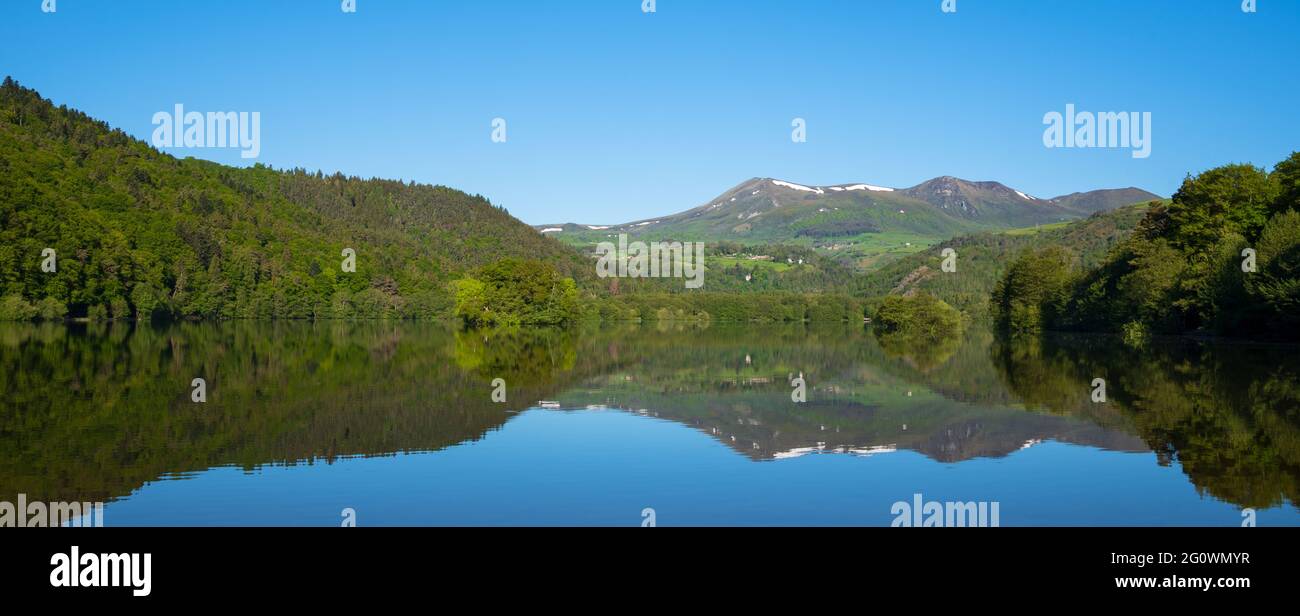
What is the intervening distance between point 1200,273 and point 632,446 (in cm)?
6616

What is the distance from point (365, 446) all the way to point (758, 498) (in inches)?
347

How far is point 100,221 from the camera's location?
122m

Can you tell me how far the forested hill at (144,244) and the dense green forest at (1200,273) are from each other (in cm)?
10308

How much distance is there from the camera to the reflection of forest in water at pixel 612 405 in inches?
707

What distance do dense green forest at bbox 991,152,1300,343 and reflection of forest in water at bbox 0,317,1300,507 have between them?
47.7 feet

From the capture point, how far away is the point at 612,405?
29.7 metres

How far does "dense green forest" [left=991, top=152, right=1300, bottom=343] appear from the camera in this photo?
202 feet
